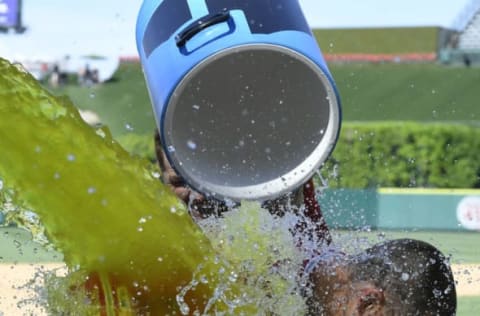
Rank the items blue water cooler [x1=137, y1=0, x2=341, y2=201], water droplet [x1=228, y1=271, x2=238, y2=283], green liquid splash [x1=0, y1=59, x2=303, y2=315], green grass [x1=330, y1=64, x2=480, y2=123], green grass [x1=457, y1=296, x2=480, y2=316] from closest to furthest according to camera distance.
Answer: green liquid splash [x1=0, y1=59, x2=303, y2=315] → water droplet [x1=228, y1=271, x2=238, y2=283] → blue water cooler [x1=137, y1=0, x2=341, y2=201] → green grass [x1=457, y1=296, x2=480, y2=316] → green grass [x1=330, y1=64, x2=480, y2=123]

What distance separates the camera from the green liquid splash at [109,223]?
2.23m

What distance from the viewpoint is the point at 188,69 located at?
9.20ft

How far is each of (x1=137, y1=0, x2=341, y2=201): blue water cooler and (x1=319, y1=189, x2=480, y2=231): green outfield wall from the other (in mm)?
7719

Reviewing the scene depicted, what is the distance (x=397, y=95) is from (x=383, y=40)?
6.58m

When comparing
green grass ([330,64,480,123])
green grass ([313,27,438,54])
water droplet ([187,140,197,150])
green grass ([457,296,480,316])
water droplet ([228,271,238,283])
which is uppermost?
water droplet ([228,271,238,283])

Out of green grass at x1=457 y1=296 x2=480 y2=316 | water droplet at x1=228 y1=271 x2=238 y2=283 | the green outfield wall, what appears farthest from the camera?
the green outfield wall

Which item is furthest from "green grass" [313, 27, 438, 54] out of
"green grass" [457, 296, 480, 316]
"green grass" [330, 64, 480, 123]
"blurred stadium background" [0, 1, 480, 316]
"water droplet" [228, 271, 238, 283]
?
"water droplet" [228, 271, 238, 283]

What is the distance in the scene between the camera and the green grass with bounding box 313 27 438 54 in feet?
102

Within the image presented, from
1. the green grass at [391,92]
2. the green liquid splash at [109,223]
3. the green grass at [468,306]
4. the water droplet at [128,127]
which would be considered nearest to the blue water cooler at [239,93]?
the water droplet at [128,127]

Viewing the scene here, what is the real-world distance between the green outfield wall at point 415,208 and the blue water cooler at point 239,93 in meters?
7.72

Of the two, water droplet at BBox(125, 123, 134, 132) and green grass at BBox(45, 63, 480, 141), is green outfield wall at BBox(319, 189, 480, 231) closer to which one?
water droplet at BBox(125, 123, 134, 132)

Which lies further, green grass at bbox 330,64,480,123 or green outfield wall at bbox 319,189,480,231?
green grass at bbox 330,64,480,123

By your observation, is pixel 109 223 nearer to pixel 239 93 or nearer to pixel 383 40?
pixel 239 93

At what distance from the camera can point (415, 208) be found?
37.2 feet
